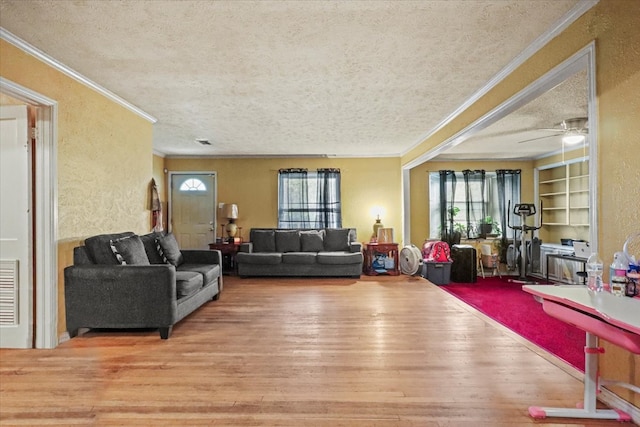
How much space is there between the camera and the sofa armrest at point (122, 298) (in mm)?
3184

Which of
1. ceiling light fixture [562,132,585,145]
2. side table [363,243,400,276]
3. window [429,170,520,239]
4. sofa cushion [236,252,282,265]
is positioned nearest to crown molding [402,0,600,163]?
ceiling light fixture [562,132,585,145]

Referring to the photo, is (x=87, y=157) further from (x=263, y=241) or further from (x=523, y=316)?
(x=523, y=316)

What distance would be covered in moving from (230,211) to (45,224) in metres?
4.16

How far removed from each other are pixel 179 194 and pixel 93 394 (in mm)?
5754

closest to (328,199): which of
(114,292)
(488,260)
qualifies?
(488,260)

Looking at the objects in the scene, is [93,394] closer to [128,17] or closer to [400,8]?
[128,17]

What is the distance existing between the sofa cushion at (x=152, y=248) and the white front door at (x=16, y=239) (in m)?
1.28

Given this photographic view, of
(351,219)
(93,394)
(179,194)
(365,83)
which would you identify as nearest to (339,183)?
(351,219)

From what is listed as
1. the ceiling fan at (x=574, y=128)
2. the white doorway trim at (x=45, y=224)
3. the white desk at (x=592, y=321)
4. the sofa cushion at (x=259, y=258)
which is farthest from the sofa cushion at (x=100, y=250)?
the ceiling fan at (x=574, y=128)

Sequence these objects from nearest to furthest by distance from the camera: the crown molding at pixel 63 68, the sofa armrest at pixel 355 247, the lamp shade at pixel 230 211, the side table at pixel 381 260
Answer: the crown molding at pixel 63 68 < the sofa armrest at pixel 355 247 < the side table at pixel 381 260 < the lamp shade at pixel 230 211

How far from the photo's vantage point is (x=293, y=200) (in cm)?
748

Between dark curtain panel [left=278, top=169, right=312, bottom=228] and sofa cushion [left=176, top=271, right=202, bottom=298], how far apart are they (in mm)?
3583

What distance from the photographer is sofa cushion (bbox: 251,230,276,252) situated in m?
6.93

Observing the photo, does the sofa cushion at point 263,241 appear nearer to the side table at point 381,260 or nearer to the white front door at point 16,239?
the side table at point 381,260
